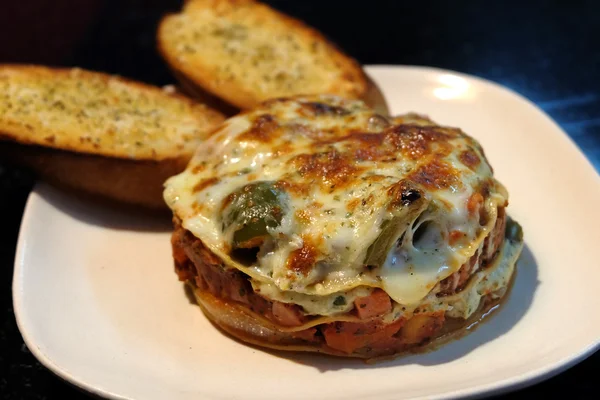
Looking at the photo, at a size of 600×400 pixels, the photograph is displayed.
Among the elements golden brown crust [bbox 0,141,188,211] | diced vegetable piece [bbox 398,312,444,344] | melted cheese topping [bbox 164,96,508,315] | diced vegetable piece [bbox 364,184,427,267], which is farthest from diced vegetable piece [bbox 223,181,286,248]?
golden brown crust [bbox 0,141,188,211]

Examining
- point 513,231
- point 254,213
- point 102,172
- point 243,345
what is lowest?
point 243,345

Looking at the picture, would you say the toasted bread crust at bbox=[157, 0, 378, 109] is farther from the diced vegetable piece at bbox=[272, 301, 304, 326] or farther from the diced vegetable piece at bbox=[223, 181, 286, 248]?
the diced vegetable piece at bbox=[272, 301, 304, 326]

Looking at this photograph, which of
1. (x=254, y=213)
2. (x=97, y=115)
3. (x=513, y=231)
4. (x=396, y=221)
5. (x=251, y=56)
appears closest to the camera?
(x=396, y=221)

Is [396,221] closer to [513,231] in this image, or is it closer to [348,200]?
[348,200]

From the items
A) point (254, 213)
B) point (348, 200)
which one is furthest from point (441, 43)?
point (254, 213)

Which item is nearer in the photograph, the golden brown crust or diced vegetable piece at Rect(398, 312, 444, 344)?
diced vegetable piece at Rect(398, 312, 444, 344)

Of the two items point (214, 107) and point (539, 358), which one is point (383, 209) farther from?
point (214, 107)

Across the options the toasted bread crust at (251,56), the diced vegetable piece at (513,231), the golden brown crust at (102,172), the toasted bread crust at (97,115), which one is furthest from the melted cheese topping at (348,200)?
the toasted bread crust at (251,56)
